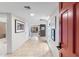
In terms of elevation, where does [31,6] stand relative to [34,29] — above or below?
above

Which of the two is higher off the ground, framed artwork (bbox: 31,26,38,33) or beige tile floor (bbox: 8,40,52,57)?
framed artwork (bbox: 31,26,38,33)

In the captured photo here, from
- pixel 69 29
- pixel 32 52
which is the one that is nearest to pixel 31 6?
pixel 32 52

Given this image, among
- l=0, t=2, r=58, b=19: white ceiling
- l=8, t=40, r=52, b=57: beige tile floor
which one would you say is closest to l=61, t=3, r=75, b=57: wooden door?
l=0, t=2, r=58, b=19: white ceiling

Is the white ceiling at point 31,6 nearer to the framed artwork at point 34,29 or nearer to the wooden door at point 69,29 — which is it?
the wooden door at point 69,29

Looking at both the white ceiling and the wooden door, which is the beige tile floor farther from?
the wooden door

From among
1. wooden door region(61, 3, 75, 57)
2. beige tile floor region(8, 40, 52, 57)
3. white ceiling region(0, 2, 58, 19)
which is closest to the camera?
wooden door region(61, 3, 75, 57)

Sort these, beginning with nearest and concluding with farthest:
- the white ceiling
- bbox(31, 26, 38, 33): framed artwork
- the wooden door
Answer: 1. the wooden door
2. the white ceiling
3. bbox(31, 26, 38, 33): framed artwork

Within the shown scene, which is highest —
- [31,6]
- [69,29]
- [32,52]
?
[31,6]

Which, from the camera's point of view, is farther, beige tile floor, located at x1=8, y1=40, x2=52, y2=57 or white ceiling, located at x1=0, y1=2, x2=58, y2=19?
beige tile floor, located at x1=8, y1=40, x2=52, y2=57

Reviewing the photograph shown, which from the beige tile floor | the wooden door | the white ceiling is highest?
the white ceiling

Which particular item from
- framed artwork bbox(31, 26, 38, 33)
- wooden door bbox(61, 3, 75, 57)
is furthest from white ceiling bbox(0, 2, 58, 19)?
framed artwork bbox(31, 26, 38, 33)

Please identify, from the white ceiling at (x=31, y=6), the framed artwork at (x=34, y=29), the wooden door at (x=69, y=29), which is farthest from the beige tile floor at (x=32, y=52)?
the framed artwork at (x=34, y=29)

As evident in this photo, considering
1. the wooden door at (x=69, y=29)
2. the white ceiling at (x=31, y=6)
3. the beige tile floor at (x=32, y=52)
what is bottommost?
the beige tile floor at (x=32, y=52)

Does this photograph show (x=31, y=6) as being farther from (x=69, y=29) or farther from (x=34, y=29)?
(x=34, y=29)
